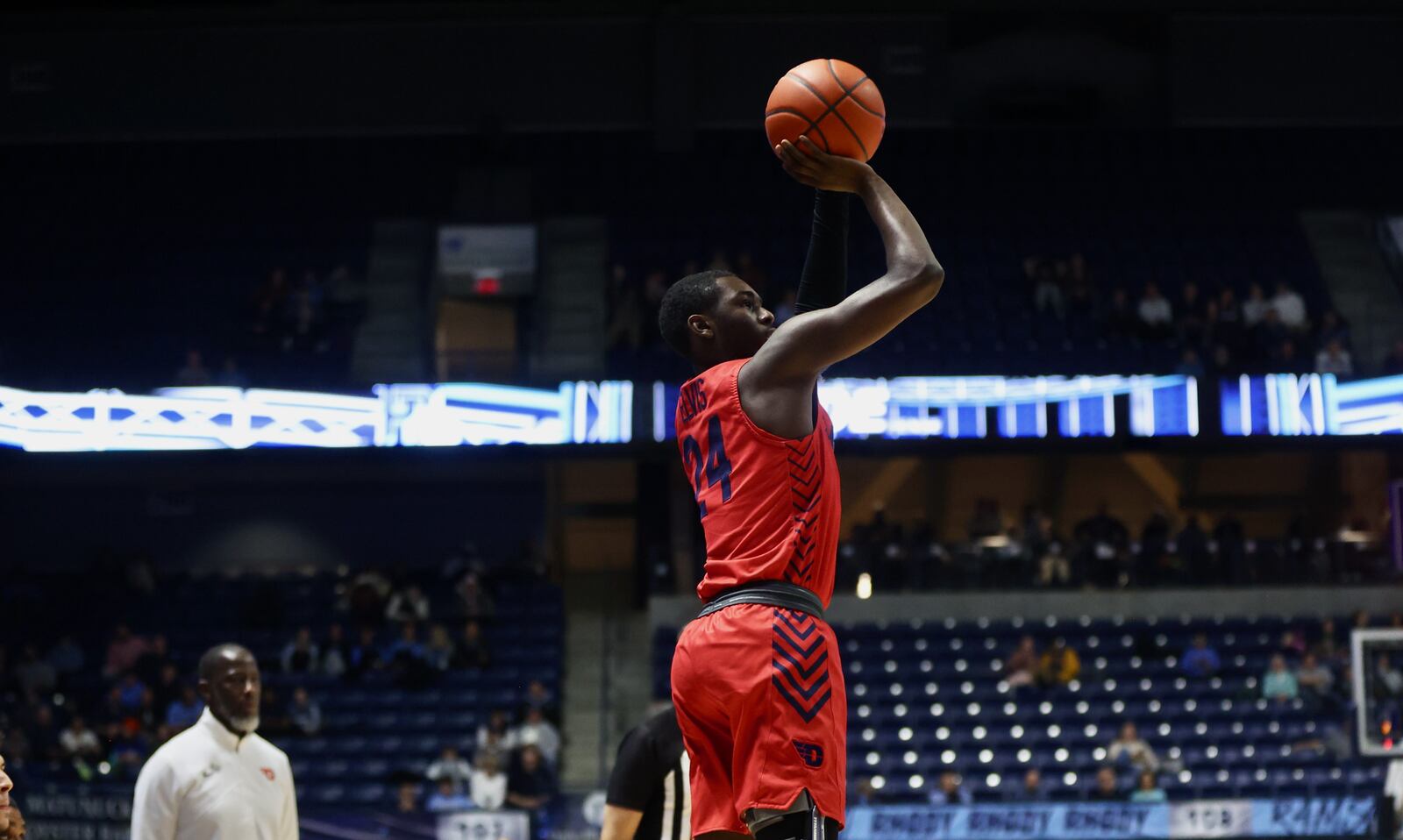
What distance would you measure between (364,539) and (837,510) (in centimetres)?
2067

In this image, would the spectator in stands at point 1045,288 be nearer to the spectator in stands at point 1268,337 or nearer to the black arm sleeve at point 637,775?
the spectator in stands at point 1268,337

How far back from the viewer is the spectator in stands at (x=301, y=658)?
17875mm

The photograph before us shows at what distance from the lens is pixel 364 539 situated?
23.4 m

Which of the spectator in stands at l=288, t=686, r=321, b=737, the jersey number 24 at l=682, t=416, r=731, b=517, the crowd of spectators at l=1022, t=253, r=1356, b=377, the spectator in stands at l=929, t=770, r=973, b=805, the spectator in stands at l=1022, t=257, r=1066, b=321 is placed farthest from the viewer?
the spectator in stands at l=1022, t=257, r=1066, b=321

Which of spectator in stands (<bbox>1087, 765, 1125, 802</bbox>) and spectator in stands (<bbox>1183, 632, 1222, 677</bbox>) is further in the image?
spectator in stands (<bbox>1183, 632, 1222, 677</bbox>)

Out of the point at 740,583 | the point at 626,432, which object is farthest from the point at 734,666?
the point at 626,432

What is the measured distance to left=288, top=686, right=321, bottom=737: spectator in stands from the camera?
656 inches

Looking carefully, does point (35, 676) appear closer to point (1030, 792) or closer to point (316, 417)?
point (316, 417)

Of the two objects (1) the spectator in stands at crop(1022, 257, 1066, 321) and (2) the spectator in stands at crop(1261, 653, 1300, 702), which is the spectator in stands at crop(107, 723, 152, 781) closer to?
(2) the spectator in stands at crop(1261, 653, 1300, 702)

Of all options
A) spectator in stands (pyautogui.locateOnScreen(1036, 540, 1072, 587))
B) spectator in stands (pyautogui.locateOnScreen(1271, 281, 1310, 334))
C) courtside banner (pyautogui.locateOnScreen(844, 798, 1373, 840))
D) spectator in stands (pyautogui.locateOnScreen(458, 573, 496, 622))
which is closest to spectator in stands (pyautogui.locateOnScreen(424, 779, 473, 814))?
courtside banner (pyautogui.locateOnScreen(844, 798, 1373, 840))

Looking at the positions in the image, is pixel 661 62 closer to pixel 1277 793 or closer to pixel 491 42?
pixel 491 42

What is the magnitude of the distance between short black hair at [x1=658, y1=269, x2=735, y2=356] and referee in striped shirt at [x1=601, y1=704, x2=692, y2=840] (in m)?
2.12

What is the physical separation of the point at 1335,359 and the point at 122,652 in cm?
1434

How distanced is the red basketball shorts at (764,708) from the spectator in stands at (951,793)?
1145 cm
